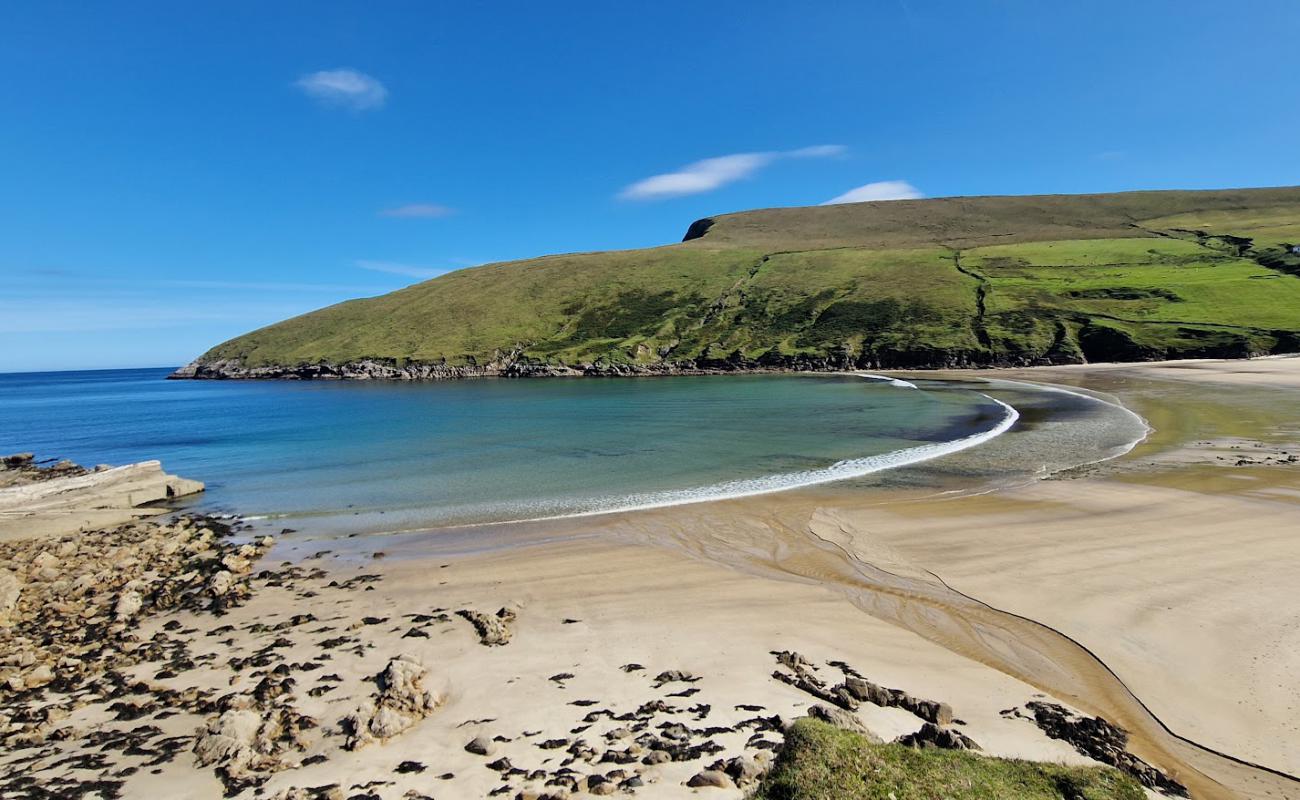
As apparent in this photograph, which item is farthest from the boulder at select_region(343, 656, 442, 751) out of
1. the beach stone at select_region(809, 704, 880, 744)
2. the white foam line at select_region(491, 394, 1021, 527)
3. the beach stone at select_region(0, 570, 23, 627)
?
the white foam line at select_region(491, 394, 1021, 527)

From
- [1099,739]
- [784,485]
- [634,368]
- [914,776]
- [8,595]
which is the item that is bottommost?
[1099,739]

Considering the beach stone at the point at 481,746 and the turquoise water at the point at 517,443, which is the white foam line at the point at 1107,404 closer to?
the turquoise water at the point at 517,443

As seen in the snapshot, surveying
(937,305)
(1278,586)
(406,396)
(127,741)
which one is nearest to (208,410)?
(406,396)

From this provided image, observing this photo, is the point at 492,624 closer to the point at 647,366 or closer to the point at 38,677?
the point at 38,677

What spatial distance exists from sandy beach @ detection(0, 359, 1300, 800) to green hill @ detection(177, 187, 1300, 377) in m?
87.4

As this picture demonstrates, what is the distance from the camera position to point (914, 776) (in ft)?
23.7

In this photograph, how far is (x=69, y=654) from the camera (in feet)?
43.7

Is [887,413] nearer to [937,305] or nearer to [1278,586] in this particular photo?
[1278,586]

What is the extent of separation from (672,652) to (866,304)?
393ft

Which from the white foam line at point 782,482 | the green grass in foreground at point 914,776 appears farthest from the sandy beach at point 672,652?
the white foam line at point 782,482

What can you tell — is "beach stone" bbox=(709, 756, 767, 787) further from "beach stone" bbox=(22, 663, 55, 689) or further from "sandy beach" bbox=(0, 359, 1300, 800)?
"beach stone" bbox=(22, 663, 55, 689)

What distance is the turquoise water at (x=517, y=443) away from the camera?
2833cm

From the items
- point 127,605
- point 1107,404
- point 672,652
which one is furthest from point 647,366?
point 672,652

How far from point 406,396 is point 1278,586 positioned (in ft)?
286
